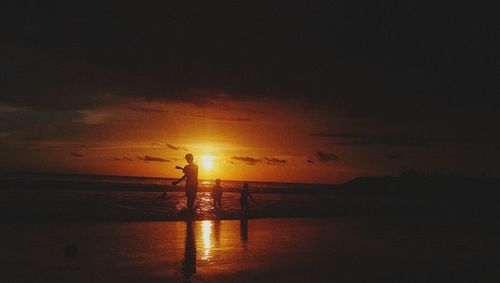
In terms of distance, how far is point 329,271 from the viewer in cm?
942

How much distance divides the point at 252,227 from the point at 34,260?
9017 mm

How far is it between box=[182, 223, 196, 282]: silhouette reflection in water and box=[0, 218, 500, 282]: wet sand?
0.07ft

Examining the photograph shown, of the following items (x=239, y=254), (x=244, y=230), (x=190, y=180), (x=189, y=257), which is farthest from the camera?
(x=190, y=180)

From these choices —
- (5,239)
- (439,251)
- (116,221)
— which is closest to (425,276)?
(439,251)

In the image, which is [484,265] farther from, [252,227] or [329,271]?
[252,227]

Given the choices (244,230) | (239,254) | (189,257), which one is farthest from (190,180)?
(189,257)

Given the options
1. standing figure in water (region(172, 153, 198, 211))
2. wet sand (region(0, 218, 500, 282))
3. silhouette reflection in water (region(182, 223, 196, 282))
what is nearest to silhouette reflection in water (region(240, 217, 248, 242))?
wet sand (region(0, 218, 500, 282))

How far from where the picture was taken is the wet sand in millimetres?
8828

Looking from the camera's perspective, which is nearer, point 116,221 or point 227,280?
point 227,280

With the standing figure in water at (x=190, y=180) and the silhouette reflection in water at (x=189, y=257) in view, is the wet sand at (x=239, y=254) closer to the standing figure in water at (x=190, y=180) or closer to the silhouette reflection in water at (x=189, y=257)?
the silhouette reflection in water at (x=189, y=257)

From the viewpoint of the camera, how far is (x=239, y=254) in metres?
11.2

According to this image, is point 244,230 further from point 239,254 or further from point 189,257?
point 189,257

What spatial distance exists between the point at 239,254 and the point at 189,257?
1233 millimetres

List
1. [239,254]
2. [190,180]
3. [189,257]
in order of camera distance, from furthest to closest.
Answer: [190,180], [239,254], [189,257]
